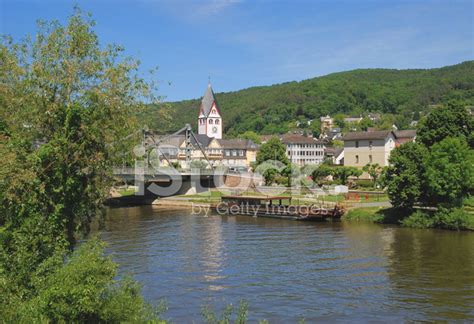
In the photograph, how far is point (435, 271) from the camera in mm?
30000

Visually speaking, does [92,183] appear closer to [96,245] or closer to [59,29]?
[96,245]

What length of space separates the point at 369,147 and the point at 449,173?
136 feet

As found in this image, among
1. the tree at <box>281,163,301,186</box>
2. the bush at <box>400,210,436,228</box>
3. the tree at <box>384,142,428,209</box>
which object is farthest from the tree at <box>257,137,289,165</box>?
the bush at <box>400,210,436,228</box>

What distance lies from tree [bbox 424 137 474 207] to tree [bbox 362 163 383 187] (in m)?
26.7

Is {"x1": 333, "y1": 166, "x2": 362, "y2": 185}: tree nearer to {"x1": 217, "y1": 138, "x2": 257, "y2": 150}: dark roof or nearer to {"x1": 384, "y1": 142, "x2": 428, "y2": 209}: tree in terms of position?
{"x1": 384, "y1": 142, "x2": 428, "y2": 209}: tree

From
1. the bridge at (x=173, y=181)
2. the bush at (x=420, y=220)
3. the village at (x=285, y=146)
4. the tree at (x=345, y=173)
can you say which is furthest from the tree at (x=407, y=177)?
the village at (x=285, y=146)

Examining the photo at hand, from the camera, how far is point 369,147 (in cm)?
8662

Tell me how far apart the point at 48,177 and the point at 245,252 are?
1960 centimetres

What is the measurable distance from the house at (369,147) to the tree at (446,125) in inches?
1048

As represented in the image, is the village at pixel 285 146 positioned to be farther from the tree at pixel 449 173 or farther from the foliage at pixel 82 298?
the foliage at pixel 82 298

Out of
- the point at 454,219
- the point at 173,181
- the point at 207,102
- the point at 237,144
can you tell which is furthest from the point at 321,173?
the point at 207,102

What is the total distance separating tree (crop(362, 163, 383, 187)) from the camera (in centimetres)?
7556

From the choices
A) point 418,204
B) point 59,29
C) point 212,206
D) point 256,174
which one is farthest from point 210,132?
point 59,29

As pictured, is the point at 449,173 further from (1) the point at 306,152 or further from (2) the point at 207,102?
(2) the point at 207,102
